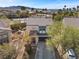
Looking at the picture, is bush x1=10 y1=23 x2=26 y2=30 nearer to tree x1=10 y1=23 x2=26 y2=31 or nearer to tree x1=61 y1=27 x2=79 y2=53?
tree x1=10 y1=23 x2=26 y2=31

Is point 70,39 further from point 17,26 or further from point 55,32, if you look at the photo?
point 17,26

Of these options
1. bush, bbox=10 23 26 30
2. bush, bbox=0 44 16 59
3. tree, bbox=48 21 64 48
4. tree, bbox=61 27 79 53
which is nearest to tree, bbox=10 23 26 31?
bush, bbox=10 23 26 30

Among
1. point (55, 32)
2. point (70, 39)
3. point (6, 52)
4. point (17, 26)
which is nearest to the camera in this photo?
point (6, 52)

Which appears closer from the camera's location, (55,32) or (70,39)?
(70,39)

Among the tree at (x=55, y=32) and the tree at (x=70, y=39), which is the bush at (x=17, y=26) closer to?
the tree at (x=55, y=32)

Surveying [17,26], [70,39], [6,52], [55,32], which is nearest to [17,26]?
[17,26]

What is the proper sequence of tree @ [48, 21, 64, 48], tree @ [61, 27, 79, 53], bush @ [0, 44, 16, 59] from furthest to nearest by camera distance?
1. tree @ [48, 21, 64, 48]
2. tree @ [61, 27, 79, 53]
3. bush @ [0, 44, 16, 59]

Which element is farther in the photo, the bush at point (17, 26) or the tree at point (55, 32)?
the bush at point (17, 26)

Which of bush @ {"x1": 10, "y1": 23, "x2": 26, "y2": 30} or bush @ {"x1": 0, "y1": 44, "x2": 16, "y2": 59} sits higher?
bush @ {"x1": 0, "y1": 44, "x2": 16, "y2": 59}

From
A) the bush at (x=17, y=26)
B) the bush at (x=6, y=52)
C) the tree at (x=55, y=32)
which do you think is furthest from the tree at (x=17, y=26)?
the bush at (x=6, y=52)

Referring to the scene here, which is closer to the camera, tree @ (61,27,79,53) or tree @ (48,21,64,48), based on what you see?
tree @ (61,27,79,53)

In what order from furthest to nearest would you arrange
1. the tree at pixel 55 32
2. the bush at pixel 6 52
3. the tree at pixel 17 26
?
the tree at pixel 17 26 → the tree at pixel 55 32 → the bush at pixel 6 52
